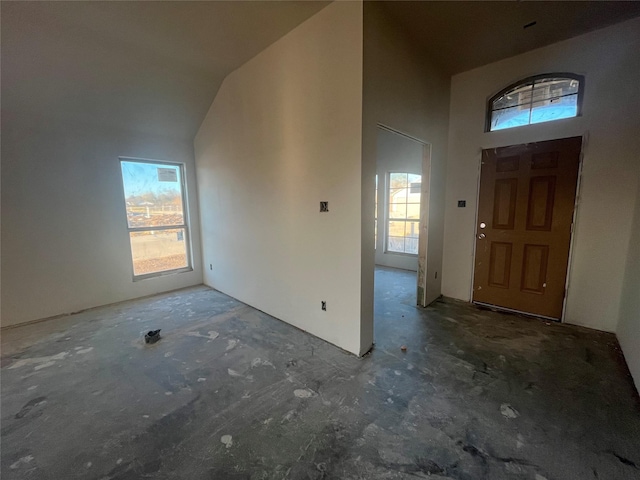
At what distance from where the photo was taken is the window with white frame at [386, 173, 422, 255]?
5496 mm

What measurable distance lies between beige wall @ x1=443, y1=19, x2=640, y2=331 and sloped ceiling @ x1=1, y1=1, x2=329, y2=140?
261cm

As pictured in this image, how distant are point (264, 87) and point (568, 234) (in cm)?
376

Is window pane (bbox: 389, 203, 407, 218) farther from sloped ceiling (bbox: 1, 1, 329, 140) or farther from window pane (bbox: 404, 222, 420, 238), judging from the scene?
sloped ceiling (bbox: 1, 1, 329, 140)

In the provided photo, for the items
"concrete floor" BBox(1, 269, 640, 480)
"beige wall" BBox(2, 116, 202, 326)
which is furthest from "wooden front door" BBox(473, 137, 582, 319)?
"beige wall" BBox(2, 116, 202, 326)

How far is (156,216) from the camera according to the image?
14.3 feet

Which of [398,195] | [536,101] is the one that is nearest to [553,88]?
[536,101]

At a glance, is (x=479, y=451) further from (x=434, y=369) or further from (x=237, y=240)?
(x=237, y=240)

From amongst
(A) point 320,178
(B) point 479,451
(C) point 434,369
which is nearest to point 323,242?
(A) point 320,178

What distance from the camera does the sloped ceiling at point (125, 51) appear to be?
243 centimetres

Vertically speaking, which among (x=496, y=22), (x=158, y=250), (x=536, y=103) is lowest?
(x=158, y=250)

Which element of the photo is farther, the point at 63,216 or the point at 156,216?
the point at 156,216

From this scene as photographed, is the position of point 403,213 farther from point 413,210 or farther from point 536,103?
point 536,103

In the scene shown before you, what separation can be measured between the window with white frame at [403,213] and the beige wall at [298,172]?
10.9 feet

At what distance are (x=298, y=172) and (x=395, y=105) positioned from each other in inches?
45.1
